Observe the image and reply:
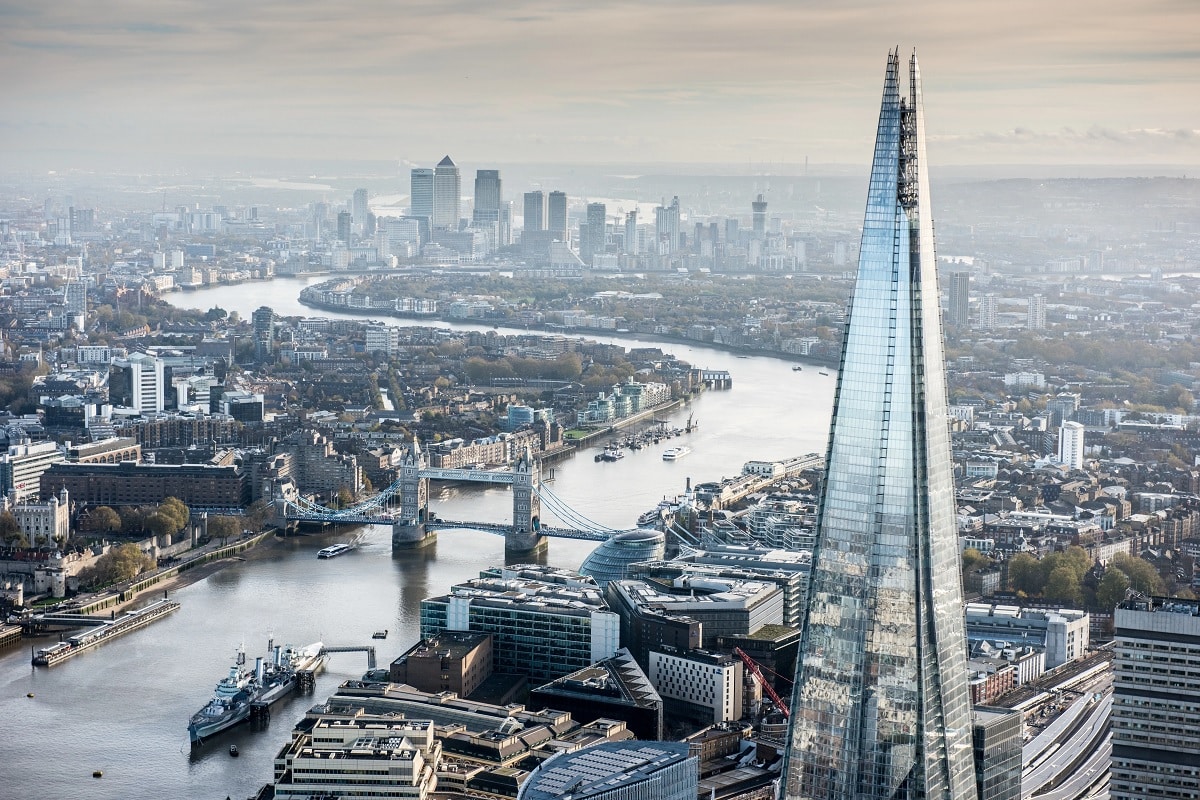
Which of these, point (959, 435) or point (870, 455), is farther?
point (959, 435)

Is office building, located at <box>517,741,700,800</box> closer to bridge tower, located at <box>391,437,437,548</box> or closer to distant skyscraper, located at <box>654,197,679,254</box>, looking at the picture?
bridge tower, located at <box>391,437,437,548</box>

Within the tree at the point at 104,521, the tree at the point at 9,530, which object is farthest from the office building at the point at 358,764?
the tree at the point at 104,521

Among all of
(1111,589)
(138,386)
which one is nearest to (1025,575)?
(1111,589)

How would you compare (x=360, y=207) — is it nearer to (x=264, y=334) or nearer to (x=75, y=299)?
(x=75, y=299)

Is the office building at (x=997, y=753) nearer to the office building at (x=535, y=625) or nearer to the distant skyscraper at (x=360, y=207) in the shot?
the office building at (x=535, y=625)

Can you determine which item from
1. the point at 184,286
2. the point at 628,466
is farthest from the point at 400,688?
the point at 184,286

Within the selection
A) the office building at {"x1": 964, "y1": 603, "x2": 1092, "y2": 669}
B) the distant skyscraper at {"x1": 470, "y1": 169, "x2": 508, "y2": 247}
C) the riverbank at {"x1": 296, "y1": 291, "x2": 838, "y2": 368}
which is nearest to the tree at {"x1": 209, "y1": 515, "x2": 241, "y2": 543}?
the office building at {"x1": 964, "y1": 603, "x2": 1092, "y2": 669}

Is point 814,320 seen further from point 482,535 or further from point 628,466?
point 482,535
